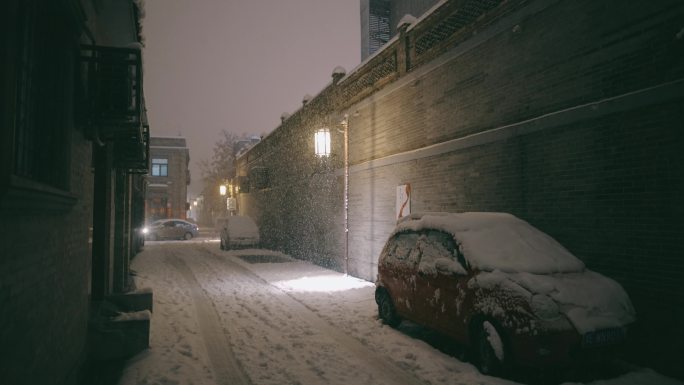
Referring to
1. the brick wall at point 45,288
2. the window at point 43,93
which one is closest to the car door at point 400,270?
the brick wall at point 45,288

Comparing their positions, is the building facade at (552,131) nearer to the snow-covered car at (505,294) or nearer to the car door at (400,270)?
the snow-covered car at (505,294)

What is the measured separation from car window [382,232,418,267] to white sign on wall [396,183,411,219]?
302cm

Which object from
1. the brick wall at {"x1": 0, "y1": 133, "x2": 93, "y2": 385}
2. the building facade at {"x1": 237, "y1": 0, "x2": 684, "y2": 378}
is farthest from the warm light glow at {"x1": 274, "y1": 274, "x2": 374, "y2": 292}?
the brick wall at {"x1": 0, "y1": 133, "x2": 93, "y2": 385}

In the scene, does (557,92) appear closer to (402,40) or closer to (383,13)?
(402,40)

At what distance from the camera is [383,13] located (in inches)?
739

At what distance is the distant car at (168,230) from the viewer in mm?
31734

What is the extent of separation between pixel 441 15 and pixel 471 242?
6.00 m

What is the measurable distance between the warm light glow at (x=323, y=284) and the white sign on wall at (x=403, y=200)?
2.40 meters

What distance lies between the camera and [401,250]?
741 centimetres

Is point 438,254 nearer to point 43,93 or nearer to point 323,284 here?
point 43,93

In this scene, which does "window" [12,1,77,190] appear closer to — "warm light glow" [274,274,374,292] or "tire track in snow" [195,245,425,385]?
"tire track in snow" [195,245,425,385]

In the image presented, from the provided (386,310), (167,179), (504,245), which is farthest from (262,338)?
(167,179)

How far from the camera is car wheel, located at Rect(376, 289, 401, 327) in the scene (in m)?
7.48

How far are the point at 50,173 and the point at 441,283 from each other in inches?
189
